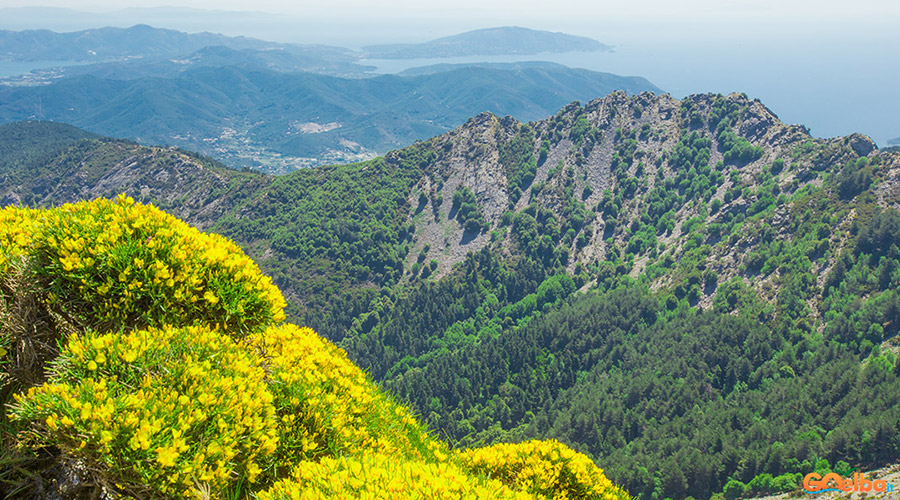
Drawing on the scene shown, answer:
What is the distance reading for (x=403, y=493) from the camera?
18.6 ft

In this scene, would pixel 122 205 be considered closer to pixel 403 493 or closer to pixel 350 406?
pixel 350 406

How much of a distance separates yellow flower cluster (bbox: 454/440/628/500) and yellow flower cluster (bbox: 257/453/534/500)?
5860mm

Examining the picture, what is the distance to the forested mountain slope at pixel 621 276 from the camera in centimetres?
8281

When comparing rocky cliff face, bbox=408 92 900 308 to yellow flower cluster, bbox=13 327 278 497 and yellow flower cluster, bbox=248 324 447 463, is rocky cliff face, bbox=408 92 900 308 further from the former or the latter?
yellow flower cluster, bbox=13 327 278 497

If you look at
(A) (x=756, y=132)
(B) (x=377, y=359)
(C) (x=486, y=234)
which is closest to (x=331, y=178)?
(C) (x=486, y=234)

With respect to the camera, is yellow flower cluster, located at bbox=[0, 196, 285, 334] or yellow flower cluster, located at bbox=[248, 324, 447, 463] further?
yellow flower cluster, located at bbox=[248, 324, 447, 463]

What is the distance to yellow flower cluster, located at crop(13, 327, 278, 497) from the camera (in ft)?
16.7

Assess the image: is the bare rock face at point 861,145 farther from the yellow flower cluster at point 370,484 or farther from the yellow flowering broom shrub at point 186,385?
the yellow flower cluster at point 370,484

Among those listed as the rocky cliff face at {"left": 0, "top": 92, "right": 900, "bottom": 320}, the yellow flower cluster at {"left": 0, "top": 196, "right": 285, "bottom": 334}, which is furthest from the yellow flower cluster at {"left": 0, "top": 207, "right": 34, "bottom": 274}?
the rocky cliff face at {"left": 0, "top": 92, "right": 900, "bottom": 320}

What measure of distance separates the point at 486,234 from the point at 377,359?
52978 millimetres

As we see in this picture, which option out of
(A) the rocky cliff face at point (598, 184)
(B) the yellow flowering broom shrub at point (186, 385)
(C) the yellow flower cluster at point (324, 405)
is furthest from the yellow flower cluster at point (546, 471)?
(A) the rocky cliff face at point (598, 184)

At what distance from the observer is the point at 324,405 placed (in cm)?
782

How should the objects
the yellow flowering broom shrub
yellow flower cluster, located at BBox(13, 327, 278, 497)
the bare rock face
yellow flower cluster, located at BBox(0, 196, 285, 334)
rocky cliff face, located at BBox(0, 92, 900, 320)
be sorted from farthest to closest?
rocky cliff face, located at BBox(0, 92, 900, 320)
the bare rock face
yellow flower cluster, located at BBox(0, 196, 285, 334)
the yellow flowering broom shrub
yellow flower cluster, located at BBox(13, 327, 278, 497)

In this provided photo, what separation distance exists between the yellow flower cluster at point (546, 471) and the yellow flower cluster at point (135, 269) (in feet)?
22.0
